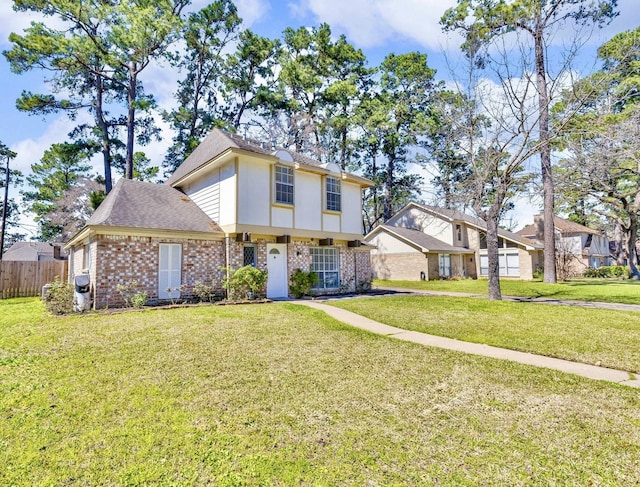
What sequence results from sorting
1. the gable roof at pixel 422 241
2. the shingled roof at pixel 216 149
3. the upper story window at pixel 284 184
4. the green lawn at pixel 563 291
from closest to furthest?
the shingled roof at pixel 216 149 → the upper story window at pixel 284 184 → the green lawn at pixel 563 291 → the gable roof at pixel 422 241

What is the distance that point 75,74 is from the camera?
2406 centimetres

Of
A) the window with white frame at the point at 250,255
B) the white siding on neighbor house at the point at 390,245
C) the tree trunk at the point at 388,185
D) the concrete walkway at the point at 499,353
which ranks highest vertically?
the tree trunk at the point at 388,185

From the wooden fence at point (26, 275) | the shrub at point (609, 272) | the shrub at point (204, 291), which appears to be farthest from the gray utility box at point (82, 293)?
the shrub at point (609, 272)

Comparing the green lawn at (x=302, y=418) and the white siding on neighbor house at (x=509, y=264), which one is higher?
the white siding on neighbor house at (x=509, y=264)

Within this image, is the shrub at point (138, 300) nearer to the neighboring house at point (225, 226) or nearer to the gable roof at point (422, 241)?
the neighboring house at point (225, 226)

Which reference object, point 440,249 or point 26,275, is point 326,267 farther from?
point 26,275

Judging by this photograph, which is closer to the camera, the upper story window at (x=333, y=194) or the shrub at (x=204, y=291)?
the shrub at (x=204, y=291)

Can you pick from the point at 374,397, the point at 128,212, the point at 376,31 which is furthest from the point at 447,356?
the point at 376,31

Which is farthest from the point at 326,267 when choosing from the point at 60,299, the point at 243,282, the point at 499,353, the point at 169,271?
the point at 499,353

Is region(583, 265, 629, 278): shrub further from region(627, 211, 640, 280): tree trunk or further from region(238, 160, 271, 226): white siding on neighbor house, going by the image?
region(238, 160, 271, 226): white siding on neighbor house

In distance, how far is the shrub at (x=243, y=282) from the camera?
13.2m

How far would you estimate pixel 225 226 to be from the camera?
46.1 feet

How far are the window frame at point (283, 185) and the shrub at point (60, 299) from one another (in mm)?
7848

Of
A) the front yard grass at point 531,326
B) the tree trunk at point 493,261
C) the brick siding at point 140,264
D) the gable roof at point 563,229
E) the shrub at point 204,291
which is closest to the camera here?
the front yard grass at point 531,326
